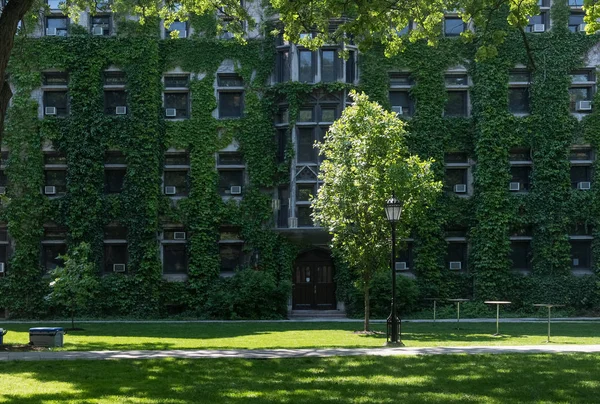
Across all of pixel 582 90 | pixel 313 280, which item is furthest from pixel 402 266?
pixel 582 90

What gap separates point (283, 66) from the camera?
36969 millimetres

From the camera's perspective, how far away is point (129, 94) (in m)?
36.5

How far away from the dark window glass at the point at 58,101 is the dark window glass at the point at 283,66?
32.2ft

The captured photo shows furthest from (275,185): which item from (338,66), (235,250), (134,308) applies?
(134,308)

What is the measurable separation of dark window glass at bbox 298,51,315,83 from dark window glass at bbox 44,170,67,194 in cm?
1175

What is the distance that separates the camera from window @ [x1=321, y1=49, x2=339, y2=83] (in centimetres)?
3662

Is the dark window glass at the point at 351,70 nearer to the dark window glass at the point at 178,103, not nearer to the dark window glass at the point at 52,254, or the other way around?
the dark window glass at the point at 178,103

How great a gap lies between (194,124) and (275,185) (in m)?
4.65

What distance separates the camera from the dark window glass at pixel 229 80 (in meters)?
37.6

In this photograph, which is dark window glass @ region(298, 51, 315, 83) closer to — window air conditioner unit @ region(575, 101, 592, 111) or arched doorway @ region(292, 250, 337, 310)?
arched doorway @ region(292, 250, 337, 310)

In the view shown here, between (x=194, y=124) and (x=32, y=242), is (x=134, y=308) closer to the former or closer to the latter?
(x=32, y=242)

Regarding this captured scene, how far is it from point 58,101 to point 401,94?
1588 centimetres

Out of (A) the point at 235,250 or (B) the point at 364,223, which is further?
(A) the point at 235,250

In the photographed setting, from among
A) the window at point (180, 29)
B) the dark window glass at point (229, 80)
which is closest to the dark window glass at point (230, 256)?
the dark window glass at point (229, 80)
